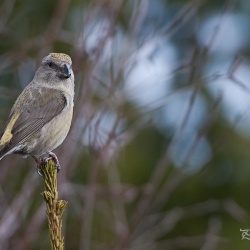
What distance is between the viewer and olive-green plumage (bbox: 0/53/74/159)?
7.29 meters

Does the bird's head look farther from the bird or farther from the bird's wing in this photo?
the bird's wing

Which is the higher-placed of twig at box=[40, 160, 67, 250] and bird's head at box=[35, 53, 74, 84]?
bird's head at box=[35, 53, 74, 84]

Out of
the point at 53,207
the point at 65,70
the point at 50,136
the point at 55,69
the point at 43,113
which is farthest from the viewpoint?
the point at 55,69

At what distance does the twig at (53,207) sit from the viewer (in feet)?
18.1

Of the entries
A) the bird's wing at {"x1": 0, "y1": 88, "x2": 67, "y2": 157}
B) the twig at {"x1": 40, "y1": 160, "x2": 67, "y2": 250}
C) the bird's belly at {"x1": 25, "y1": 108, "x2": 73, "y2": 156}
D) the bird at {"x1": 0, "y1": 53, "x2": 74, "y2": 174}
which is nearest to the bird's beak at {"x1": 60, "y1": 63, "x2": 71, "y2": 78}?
the bird at {"x1": 0, "y1": 53, "x2": 74, "y2": 174}

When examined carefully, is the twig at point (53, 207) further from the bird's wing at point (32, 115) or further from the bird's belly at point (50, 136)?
the bird's belly at point (50, 136)

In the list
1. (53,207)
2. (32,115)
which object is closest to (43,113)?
(32,115)

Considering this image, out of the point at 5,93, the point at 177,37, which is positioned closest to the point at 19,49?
the point at 5,93

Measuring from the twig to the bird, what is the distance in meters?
1.06

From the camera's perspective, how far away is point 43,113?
24.8 ft

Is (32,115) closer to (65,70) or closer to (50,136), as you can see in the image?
(50,136)

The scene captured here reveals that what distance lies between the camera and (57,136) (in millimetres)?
7344

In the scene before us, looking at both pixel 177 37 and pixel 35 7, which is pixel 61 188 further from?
pixel 177 37

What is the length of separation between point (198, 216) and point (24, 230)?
614 cm
